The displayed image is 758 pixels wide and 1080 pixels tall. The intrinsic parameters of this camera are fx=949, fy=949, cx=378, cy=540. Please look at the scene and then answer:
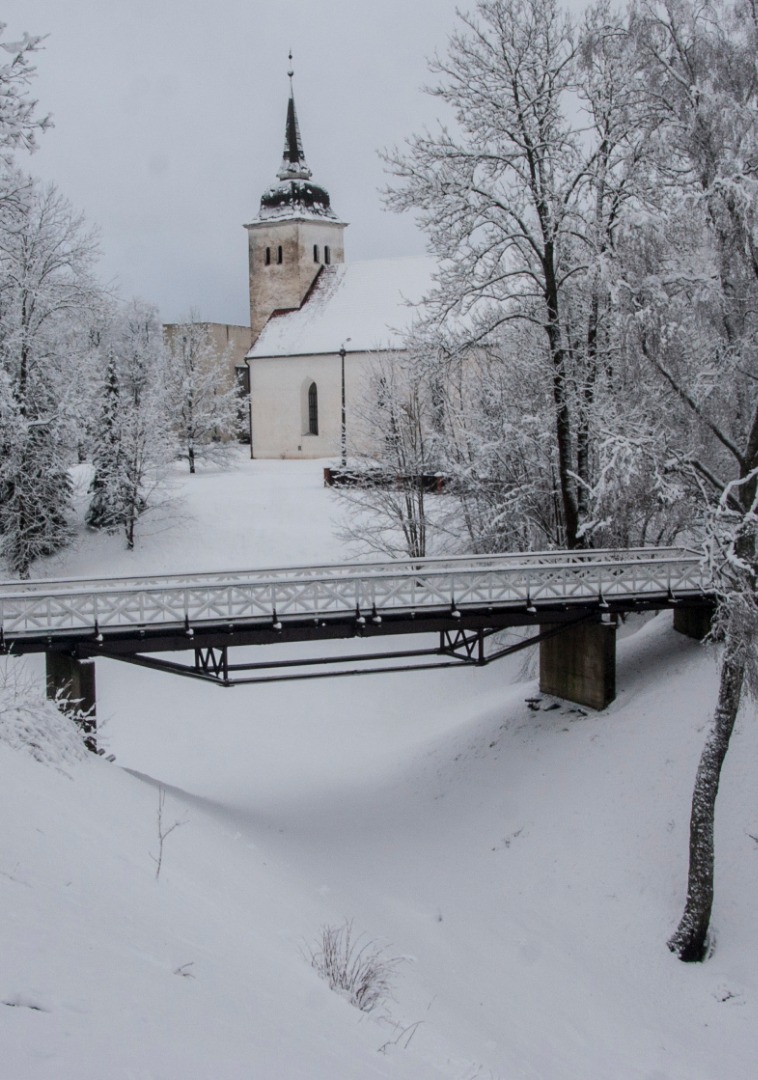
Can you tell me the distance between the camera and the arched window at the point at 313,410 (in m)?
49.8

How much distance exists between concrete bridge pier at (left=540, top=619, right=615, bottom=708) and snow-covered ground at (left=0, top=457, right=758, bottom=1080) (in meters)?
0.47

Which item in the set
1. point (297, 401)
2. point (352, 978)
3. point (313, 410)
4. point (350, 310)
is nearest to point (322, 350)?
point (350, 310)

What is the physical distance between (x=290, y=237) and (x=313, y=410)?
1096 centimetres

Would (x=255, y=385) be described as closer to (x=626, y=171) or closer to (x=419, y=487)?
(x=419, y=487)

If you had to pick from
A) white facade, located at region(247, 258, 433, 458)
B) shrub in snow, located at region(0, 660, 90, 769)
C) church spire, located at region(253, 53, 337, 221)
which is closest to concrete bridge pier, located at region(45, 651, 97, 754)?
shrub in snow, located at region(0, 660, 90, 769)

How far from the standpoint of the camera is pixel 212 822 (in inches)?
611

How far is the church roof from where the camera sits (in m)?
47.2

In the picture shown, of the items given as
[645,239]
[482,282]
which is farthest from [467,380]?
[645,239]

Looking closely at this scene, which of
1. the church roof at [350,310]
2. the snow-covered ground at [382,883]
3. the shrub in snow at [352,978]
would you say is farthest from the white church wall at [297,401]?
the shrub in snow at [352,978]

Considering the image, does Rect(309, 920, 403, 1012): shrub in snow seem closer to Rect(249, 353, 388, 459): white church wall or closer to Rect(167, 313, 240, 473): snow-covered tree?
Rect(167, 313, 240, 473): snow-covered tree

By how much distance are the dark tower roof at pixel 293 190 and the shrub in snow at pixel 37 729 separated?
4536cm

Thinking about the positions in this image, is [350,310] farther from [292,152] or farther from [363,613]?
[363,613]

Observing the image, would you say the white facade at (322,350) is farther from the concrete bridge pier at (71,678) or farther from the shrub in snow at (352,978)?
the shrub in snow at (352,978)

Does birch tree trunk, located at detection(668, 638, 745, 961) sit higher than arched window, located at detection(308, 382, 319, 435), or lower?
lower
